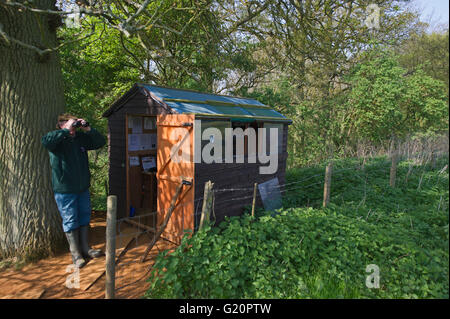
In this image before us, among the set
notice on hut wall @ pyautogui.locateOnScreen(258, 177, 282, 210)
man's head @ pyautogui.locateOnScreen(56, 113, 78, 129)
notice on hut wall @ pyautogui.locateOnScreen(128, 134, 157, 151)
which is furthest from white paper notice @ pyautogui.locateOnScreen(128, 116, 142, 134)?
notice on hut wall @ pyautogui.locateOnScreen(258, 177, 282, 210)

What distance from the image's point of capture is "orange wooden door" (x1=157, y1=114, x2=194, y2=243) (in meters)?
5.04

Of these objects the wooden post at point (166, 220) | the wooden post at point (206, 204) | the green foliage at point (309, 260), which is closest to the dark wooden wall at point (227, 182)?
the wooden post at point (166, 220)

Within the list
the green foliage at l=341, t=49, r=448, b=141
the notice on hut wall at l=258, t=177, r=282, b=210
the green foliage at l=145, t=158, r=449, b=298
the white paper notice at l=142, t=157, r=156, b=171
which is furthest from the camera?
the green foliage at l=341, t=49, r=448, b=141

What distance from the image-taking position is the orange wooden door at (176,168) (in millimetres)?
5043

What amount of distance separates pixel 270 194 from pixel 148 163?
10.5 ft

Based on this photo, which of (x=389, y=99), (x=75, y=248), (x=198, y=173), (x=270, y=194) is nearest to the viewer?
(x=75, y=248)

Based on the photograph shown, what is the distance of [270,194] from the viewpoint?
23.5 ft

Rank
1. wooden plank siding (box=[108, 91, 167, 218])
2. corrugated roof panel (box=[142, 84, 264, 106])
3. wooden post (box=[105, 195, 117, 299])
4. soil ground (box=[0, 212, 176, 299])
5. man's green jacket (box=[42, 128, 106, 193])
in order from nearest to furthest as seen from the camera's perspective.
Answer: wooden post (box=[105, 195, 117, 299])
soil ground (box=[0, 212, 176, 299])
man's green jacket (box=[42, 128, 106, 193])
corrugated roof panel (box=[142, 84, 264, 106])
wooden plank siding (box=[108, 91, 167, 218])

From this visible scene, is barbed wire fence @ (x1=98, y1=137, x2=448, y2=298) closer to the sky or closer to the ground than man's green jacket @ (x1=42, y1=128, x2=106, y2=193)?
closer to the ground

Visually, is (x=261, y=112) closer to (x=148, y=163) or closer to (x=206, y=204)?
(x=148, y=163)

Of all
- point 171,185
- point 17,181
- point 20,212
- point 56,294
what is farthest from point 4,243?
point 171,185

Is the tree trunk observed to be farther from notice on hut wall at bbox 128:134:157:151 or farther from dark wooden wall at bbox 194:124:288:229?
dark wooden wall at bbox 194:124:288:229

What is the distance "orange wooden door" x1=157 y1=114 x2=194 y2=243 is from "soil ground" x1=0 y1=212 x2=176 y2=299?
Result: 69cm

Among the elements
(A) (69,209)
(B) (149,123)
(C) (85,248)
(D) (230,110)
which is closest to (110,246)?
(A) (69,209)
